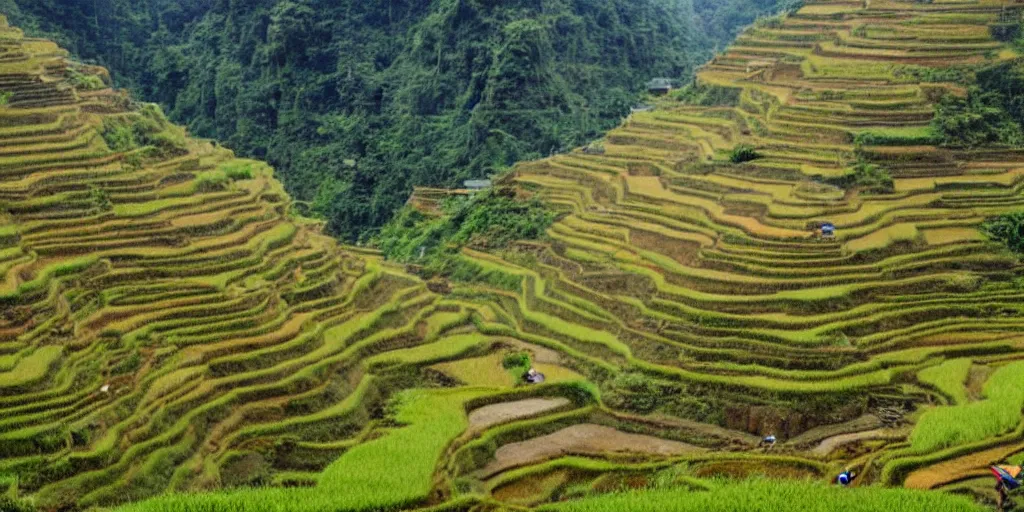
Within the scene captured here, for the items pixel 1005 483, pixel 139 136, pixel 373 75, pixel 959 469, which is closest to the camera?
pixel 1005 483

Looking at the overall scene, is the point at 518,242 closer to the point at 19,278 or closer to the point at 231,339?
A: the point at 231,339

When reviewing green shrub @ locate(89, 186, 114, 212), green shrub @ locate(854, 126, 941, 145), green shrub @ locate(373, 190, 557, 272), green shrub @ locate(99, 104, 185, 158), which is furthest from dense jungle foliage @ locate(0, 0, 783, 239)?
green shrub @ locate(89, 186, 114, 212)

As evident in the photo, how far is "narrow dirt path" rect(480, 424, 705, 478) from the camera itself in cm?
1970

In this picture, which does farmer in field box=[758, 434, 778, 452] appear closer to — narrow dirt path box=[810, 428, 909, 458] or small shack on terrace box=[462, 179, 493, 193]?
narrow dirt path box=[810, 428, 909, 458]

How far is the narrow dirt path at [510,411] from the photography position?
2080 cm

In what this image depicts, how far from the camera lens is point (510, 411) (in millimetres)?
21547

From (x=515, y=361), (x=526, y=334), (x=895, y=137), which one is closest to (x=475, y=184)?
(x=895, y=137)

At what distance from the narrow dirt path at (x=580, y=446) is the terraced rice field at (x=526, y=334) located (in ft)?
0.25

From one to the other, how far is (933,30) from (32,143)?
26503mm

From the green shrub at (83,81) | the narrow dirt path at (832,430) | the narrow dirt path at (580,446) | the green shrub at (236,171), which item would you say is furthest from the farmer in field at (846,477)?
the green shrub at (83,81)

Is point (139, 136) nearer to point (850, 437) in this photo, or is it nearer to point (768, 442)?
point (768, 442)

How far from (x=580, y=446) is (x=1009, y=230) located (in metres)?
12.4

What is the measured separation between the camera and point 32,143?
2591 centimetres

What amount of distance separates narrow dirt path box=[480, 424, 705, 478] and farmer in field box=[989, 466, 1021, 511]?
5.44m
